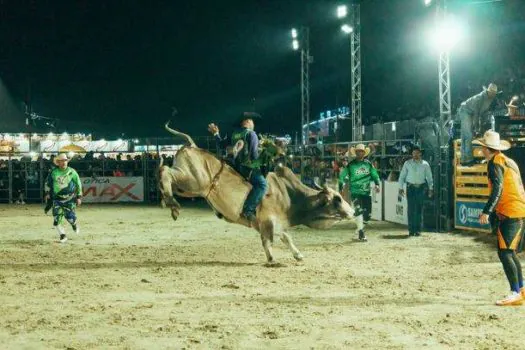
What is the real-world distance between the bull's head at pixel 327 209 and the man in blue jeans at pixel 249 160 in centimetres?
107

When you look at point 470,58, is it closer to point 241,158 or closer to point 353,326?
point 241,158

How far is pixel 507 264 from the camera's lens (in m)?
7.13

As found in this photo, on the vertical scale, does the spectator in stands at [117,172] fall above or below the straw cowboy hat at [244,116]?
below

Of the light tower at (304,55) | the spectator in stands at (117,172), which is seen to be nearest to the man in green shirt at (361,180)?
the light tower at (304,55)

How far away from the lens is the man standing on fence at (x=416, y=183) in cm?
1400

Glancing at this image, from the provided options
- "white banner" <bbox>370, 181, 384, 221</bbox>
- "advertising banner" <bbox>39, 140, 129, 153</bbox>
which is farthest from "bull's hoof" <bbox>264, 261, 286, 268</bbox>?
"advertising banner" <bbox>39, 140, 129, 153</bbox>

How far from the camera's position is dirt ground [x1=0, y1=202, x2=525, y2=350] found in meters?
5.72

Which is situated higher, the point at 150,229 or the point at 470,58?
the point at 470,58

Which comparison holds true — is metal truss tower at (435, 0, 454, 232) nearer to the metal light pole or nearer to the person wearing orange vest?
the person wearing orange vest

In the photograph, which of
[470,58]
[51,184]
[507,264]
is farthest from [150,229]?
[470,58]

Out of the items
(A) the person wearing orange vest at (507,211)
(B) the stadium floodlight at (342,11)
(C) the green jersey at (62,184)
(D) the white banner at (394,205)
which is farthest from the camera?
(B) the stadium floodlight at (342,11)

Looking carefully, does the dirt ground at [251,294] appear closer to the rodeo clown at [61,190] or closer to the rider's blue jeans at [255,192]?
the rodeo clown at [61,190]

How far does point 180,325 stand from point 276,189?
446 cm

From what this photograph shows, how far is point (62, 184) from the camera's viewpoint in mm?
13547
